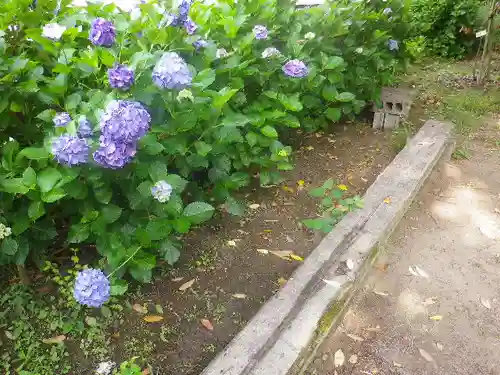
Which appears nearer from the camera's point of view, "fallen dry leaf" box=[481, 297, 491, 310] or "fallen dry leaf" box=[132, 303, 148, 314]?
"fallen dry leaf" box=[132, 303, 148, 314]

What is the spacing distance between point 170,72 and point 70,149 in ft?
1.48

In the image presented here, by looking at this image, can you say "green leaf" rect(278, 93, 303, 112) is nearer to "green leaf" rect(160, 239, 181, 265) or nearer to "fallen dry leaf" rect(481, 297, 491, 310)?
"green leaf" rect(160, 239, 181, 265)

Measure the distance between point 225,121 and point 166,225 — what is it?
57cm

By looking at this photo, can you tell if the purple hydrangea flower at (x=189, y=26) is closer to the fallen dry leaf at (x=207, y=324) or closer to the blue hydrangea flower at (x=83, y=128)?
the blue hydrangea flower at (x=83, y=128)

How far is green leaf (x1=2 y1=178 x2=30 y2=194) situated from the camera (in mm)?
1603

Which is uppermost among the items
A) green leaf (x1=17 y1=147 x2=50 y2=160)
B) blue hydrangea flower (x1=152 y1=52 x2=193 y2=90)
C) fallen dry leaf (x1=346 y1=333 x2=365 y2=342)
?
blue hydrangea flower (x1=152 y1=52 x2=193 y2=90)

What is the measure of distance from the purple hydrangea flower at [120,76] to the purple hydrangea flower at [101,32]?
6.5 inches

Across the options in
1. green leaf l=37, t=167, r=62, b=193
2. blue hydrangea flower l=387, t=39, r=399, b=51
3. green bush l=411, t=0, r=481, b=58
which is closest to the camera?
green leaf l=37, t=167, r=62, b=193

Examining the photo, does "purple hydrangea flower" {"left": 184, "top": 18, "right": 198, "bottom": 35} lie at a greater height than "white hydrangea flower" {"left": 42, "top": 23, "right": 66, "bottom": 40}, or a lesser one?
lesser

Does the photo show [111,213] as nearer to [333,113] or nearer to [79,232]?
[79,232]

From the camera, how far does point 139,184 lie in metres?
1.84

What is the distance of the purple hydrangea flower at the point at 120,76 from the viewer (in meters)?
1.62

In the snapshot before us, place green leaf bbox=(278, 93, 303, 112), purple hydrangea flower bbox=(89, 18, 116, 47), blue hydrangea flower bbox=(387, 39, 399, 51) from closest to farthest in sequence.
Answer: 1. purple hydrangea flower bbox=(89, 18, 116, 47)
2. green leaf bbox=(278, 93, 303, 112)
3. blue hydrangea flower bbox=(387, 39, 399, 51)

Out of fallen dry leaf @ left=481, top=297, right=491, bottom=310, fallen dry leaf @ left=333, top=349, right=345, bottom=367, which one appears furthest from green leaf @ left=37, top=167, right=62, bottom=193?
fallen dry leaf @ left=481, top=297, right=491, bottom=310
